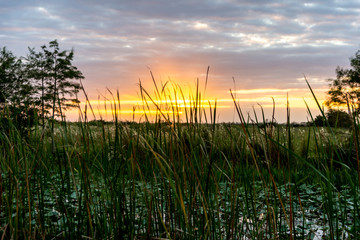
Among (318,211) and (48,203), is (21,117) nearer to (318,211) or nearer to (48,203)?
(48,203)

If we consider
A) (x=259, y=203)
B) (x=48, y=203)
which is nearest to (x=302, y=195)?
(x=259, y=203)

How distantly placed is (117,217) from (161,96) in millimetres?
792

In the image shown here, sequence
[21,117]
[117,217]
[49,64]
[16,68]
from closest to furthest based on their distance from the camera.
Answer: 1. [117,217]
2. [21,117]
3. [16,68]
4. [49,64]

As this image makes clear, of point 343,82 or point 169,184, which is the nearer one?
point 169,184


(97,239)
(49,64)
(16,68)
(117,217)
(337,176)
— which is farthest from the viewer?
(49,64)

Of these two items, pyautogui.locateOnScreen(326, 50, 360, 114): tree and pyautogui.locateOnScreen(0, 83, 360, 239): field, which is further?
pyautogui.locateOnScreen(326, 50, 360, 114): tree

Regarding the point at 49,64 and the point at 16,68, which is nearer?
the point at 16,68

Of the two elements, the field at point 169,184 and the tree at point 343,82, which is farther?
the tree at point 343,82

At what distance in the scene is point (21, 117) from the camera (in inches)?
252

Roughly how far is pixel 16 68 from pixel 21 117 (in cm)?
1592

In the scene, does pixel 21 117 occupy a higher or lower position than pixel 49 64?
lower

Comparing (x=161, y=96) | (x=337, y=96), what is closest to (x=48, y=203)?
(x=161, y=96)

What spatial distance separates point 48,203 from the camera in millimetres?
3016

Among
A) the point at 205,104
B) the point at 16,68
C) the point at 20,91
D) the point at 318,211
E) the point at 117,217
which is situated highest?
the point at 16,68
